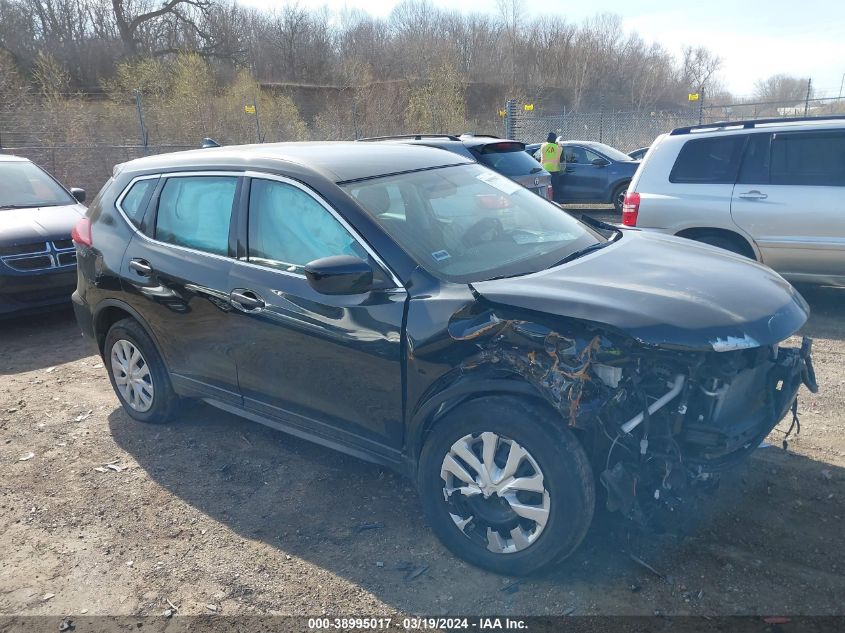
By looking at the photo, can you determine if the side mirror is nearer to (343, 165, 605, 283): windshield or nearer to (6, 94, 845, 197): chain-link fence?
(343, 165, 605, 283): windshield

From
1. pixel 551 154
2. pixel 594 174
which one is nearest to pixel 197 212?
pixel 551 154

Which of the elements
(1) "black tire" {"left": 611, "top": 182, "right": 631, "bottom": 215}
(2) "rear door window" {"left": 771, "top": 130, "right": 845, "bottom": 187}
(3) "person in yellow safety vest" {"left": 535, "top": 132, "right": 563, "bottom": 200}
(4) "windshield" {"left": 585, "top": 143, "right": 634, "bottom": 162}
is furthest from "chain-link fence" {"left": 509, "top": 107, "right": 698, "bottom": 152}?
(2) "rear door window" {"left": 771, "top": 130, "right": 845, "bottom": 187}

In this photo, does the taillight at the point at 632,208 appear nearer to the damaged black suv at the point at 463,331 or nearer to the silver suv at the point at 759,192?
the silver suv at the point at 759,192

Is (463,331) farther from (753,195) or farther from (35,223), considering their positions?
(35,223)

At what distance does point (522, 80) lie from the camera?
184 ft

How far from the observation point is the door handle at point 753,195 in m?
6.39

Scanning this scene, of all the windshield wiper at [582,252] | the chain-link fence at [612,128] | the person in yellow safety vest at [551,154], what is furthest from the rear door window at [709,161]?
the chain-link fence at [612,128]

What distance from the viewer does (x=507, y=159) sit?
9.15 metres

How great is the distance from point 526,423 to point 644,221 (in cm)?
482

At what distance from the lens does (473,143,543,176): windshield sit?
890 centimetres

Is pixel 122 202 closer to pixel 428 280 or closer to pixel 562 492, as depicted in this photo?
pixel 428 280

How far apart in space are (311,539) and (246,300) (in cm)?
130

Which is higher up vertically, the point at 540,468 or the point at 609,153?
the point at 609,153

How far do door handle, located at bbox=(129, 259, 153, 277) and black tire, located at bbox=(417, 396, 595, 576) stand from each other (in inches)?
89.4
